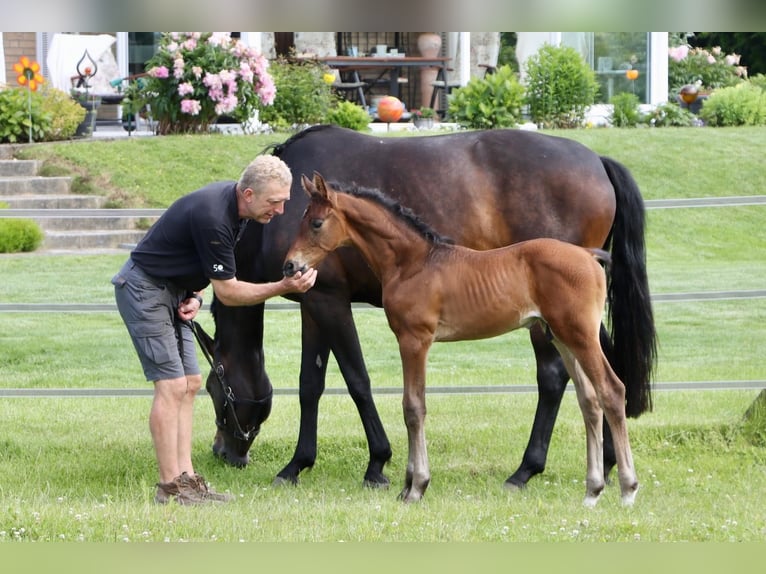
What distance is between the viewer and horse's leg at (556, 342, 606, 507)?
16.4 feet

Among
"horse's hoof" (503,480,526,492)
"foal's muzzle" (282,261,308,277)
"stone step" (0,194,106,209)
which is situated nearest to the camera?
"foal's muzzle" (282,261,308,277)

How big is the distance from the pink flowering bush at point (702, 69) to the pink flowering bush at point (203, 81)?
8.60 meters

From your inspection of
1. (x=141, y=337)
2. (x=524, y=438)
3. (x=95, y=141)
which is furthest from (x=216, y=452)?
(x=95, y=141)

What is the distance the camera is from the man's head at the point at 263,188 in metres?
4.89

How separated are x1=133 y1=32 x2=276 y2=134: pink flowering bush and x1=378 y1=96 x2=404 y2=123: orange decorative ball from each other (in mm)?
2431

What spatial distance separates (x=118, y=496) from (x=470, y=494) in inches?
71.8

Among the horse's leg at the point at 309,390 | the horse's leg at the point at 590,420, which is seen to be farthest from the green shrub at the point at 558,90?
the horse's leg at the point at 590,420

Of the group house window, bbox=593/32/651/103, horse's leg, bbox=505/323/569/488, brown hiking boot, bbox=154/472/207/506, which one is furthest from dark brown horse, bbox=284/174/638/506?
house window, bbox=593/32/651/103

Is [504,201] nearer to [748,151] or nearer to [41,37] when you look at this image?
[748,151]

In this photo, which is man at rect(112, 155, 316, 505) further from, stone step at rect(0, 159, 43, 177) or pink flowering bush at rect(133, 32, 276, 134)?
pink flowering bush at rect(133, 32, 276, 134)

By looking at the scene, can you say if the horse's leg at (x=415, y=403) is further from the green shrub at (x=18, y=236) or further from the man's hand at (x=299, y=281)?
the green shrub at (x=18, y=236)

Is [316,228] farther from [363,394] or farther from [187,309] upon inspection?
[363,394]

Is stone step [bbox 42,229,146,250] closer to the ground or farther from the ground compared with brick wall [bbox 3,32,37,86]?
closer to the ground

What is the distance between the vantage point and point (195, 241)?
5023 mm
